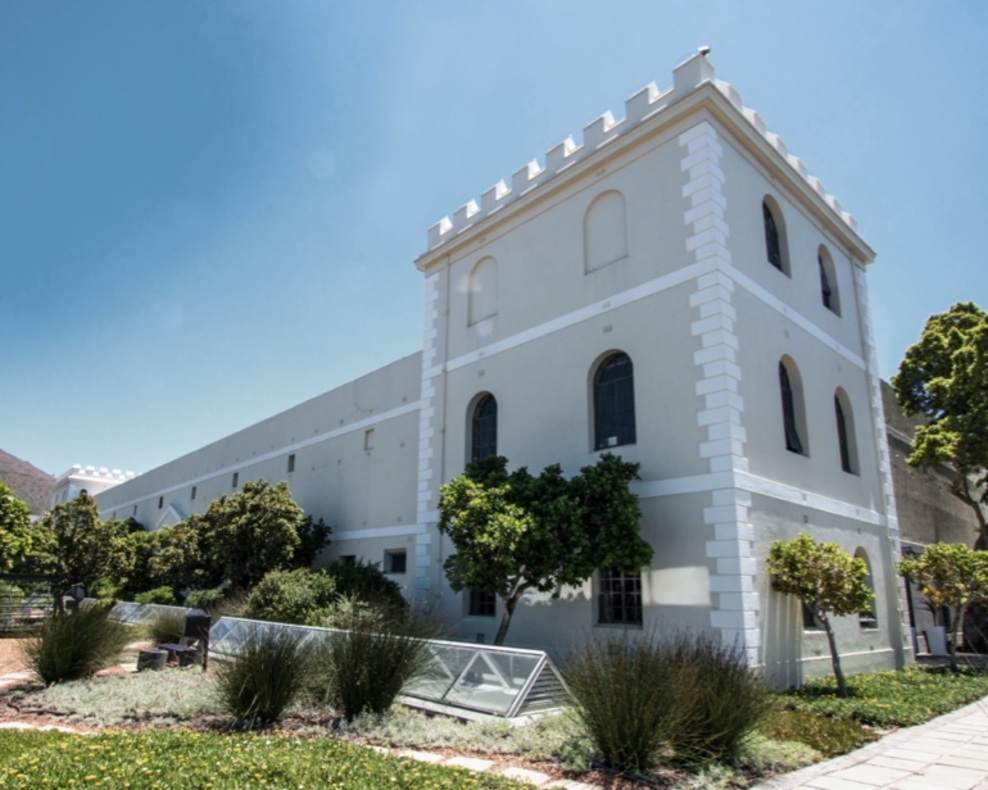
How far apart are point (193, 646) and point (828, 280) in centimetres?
1425

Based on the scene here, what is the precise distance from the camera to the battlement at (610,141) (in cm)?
1197

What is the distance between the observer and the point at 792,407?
1234 cm

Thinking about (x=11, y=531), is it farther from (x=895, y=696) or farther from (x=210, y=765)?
(x=895, y=696)

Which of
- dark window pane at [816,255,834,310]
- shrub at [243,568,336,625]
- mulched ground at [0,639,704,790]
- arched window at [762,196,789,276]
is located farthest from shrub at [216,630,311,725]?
dark window pane at [816,255,834,310]

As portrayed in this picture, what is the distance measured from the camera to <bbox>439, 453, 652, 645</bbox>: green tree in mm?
10094

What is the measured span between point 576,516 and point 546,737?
4016 mm

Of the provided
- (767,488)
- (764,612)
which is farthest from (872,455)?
(764,612)

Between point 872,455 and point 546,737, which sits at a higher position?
point 872,455

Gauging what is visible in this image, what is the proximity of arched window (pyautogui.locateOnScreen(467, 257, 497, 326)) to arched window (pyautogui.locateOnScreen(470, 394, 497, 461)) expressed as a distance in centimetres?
187

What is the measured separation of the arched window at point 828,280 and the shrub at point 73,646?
14305 millimetres

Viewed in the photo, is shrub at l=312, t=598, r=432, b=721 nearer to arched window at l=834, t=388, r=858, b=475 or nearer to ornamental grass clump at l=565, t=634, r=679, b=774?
ornamental grass clump at l=565, t=634, r=679, b=774

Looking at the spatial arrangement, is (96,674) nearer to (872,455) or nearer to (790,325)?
(790,325)

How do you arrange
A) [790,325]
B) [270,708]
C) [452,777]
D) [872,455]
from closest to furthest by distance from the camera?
[452,777], [270,708], [790,325], [872,455]

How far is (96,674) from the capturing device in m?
10.2
